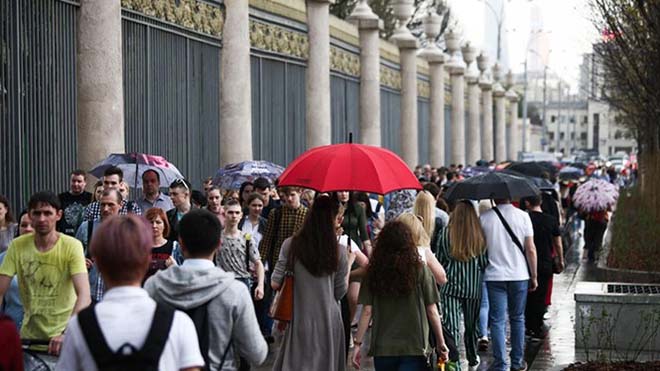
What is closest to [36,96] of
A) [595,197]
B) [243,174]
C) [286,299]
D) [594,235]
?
[243,174]

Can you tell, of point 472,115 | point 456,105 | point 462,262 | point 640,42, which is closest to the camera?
point 462,262

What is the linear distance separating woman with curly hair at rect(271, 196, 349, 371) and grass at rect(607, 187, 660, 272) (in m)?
10.8

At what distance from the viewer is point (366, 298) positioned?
9.19 meters

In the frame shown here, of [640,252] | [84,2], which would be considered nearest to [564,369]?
[84,2]

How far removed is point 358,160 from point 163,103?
11.4 metres

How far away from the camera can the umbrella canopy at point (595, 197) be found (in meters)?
25.6

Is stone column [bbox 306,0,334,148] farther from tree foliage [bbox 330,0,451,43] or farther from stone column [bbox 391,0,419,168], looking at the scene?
tree foliage [bbox 330,0,451,43]

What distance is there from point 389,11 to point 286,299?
5674cm

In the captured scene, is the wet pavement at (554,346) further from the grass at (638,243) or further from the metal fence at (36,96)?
the metal fence at (36,96)

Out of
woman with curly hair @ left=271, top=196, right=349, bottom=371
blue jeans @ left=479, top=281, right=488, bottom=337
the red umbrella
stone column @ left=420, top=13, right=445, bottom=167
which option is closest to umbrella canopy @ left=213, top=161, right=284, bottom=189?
blue jeans @ left=479, top=281, right=488, bottom=337

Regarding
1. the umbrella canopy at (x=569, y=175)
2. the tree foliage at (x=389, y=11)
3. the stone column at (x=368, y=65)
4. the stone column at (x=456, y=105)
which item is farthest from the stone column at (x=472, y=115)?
the stone column at (x=368, y=65)

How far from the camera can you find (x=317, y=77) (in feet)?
92.0

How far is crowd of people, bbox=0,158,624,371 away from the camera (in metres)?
5.14

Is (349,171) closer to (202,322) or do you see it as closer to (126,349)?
(202,322)
